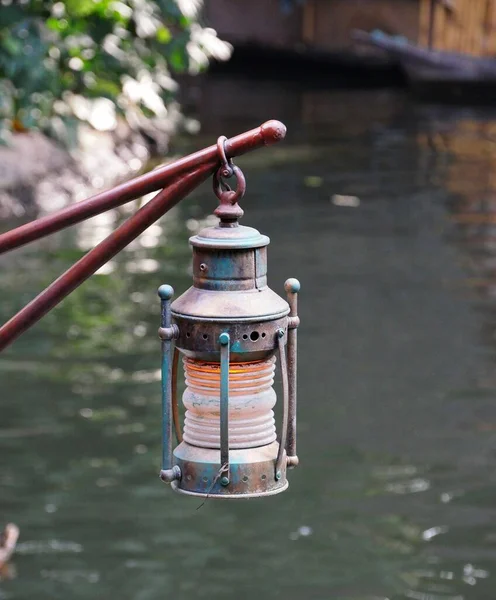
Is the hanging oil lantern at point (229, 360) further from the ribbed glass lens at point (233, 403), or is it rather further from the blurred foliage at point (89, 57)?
the blurred foliage at point (89, 57)

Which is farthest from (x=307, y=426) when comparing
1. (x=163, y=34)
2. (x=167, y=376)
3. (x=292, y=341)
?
(x=163, y=34)

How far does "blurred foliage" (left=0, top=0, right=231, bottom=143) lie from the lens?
42.1ft

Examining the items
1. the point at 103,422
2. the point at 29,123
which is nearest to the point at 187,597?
the point at 103,422

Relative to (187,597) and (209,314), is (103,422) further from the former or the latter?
(209,314)

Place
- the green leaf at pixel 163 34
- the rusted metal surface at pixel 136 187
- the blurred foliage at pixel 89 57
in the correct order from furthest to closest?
the green leaf at pixel 163 34 < the blurred foliage at pixel 89 57 < the rusted metal surface at pixel 136 187

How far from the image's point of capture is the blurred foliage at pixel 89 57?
12.8m

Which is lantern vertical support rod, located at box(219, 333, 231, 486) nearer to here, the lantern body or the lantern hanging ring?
the lantern body

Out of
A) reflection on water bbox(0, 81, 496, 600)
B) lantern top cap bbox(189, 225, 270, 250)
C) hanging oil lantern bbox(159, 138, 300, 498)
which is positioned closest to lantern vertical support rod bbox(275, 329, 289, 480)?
hanging oil lantern bbox(159, 138, 300, 498)

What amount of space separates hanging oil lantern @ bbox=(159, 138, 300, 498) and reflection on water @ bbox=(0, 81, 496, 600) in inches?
122

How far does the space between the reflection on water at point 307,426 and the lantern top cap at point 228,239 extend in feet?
10.5

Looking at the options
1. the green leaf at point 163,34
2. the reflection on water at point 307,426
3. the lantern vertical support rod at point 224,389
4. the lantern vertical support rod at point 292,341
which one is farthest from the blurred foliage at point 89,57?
the lantern vertical support rod at point 224,389

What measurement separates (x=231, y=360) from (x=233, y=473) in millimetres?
178

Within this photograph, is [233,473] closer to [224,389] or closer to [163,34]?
[224,389]

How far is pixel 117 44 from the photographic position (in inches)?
595
